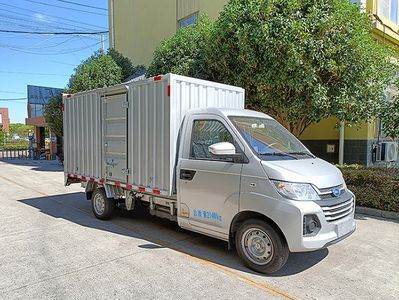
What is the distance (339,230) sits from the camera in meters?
4.34

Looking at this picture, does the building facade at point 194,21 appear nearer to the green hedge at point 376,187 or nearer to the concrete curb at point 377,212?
the green hedge at point 376,187

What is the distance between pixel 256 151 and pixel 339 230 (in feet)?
4.96

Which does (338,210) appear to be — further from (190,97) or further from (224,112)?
(190,97)

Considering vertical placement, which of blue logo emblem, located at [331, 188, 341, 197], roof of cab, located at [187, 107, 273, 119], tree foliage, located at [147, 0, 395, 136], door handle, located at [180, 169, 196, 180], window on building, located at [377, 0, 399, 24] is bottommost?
blue logo emblem, located at [331, 188, 341, 197]

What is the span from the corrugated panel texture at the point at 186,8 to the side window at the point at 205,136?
44.6 ft

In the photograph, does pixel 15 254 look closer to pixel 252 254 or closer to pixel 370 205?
pixel 252 254

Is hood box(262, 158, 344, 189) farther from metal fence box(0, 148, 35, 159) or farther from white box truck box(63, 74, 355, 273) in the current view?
metal fence box(0, 148, 35, 159)

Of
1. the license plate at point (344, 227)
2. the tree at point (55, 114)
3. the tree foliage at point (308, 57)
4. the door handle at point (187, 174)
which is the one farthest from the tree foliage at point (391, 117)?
the tree at point (55, 114)

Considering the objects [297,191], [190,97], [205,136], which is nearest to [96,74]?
[190,97]

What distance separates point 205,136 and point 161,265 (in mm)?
2044

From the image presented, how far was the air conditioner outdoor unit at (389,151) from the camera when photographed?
38.0ft

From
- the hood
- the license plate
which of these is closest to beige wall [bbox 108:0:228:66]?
the hood

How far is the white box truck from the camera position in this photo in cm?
421

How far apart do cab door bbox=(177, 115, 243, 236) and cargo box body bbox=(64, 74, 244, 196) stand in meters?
0.28
